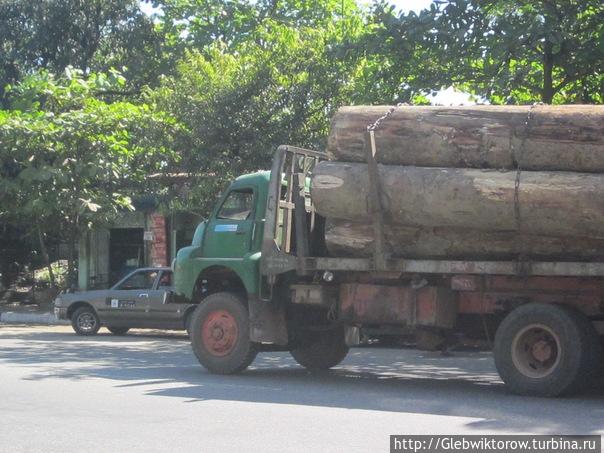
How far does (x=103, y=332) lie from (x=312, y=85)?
7410 mm

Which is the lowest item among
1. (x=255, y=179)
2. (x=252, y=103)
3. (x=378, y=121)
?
(x=255, y=179)

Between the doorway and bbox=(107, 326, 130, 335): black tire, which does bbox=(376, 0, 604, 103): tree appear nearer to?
bbox=(107, 326, 130, 335): black tire

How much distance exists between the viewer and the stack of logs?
9.92 metres

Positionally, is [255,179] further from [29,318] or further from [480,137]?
[29,318]

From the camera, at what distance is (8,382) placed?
37.0 ft

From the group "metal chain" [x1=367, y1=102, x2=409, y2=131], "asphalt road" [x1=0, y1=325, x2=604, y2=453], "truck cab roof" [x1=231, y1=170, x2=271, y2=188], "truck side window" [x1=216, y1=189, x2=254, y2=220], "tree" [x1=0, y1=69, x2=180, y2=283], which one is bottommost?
"asphalt road" [x1=0, y1=325, x2=604, y2=453]

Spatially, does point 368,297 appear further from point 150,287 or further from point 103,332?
point 103,332

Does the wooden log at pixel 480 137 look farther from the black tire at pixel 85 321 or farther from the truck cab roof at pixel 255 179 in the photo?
the black tire at pixel 85 321

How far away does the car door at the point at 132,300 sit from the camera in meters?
19.5

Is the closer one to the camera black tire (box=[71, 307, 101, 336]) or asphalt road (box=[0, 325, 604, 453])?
asphalt road (box=[0, 325, 604, 453])

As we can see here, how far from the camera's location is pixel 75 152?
24672 millimetres

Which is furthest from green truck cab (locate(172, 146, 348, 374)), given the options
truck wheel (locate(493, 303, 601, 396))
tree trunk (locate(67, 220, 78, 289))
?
tree trunk (locate(67, 220, 78, 289))

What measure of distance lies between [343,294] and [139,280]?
9.33 meters

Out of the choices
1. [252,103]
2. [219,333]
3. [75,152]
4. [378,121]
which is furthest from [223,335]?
[75,152]
